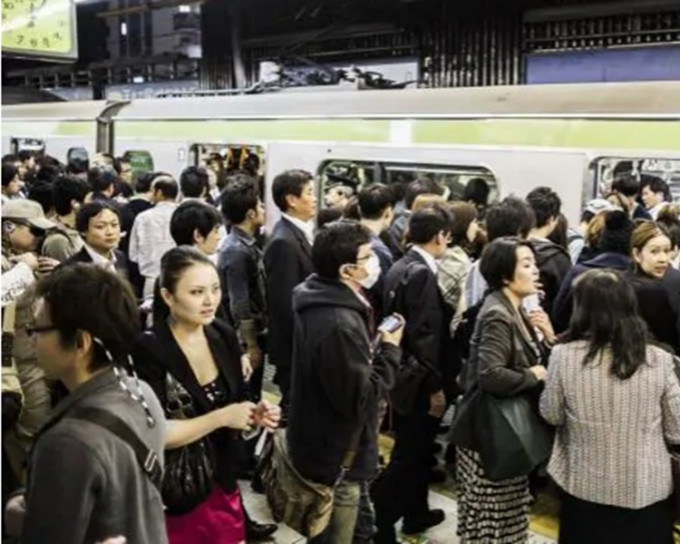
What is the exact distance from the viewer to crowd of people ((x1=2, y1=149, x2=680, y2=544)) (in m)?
1.62

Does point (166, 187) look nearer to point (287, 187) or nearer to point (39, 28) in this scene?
point (39, 28)

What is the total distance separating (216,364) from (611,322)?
3.93ft

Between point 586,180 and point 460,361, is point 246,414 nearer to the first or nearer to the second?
point 460,361

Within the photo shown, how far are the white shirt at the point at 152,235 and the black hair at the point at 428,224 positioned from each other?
2.13 meters

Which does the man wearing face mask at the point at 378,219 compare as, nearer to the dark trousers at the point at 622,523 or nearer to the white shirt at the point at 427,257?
the white shirt at the point at 427,257

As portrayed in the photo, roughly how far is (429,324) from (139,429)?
1978 mm

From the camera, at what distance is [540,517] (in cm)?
389

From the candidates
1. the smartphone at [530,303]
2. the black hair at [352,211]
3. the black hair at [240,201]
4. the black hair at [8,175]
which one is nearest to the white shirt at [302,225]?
the black hair at [240,201]

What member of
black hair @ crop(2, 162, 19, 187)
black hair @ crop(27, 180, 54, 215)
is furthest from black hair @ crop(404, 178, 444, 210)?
black hair @ crop(2, 162, 19, 187)

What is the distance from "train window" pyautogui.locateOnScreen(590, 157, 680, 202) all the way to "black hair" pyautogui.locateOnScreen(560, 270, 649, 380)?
2612mm

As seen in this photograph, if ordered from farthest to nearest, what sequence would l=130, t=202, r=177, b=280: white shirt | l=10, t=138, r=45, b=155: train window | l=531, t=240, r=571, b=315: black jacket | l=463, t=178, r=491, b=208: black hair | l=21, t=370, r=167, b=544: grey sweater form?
l=10, t=138, r=45, b=155: train window
l=463, t=178, r=491, b=208: black hair
l=130, t=202, r=177, b=280: white shirt
l=531, t=240, r=571, b=315: black jacket
l=21, t=370, r=167, b=544: grey sweater

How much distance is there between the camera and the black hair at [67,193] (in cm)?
434

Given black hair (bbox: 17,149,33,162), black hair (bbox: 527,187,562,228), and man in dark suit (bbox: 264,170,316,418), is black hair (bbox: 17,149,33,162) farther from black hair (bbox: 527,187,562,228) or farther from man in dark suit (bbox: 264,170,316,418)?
black hair (bbox: 527,187,562,228)

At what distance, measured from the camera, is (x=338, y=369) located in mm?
2502
